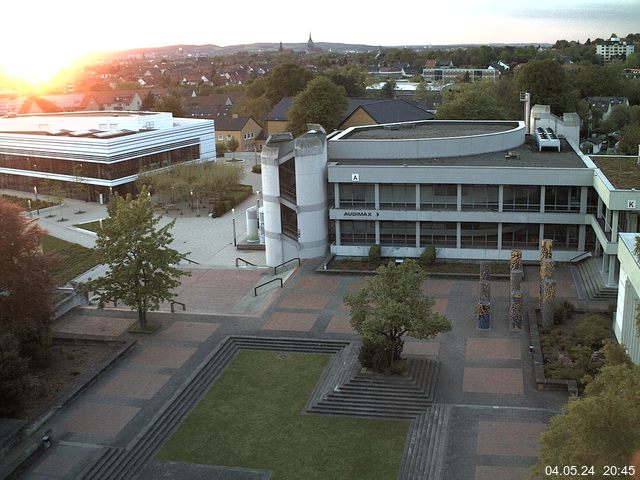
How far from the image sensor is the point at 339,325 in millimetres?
33594

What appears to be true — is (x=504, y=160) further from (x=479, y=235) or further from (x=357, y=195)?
(x=357, y=195)

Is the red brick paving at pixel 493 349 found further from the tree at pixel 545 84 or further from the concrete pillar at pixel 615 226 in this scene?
the tree at pixel 545 84

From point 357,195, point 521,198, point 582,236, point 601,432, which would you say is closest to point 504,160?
point 521,198

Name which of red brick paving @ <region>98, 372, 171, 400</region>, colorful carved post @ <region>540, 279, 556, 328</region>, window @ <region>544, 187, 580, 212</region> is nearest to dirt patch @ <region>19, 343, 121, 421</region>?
red brick paving @ <region>98, 372, 171, 400</region>

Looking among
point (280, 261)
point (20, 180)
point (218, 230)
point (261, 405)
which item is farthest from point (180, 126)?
point (261, 405)

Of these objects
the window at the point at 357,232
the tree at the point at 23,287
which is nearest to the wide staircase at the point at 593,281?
the window at the point at 357,232

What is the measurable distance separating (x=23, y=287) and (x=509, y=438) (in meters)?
19.5

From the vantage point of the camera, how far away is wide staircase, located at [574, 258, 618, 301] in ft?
116

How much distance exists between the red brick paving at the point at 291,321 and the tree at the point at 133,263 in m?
4.89

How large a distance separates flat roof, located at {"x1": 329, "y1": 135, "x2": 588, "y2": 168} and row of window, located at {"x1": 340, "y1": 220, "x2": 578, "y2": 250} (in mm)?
3837

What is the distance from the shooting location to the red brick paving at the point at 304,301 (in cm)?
3628

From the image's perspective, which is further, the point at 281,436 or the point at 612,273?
the point at 612,273

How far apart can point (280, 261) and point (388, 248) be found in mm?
6625

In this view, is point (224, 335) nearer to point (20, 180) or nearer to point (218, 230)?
point (218, 230)
